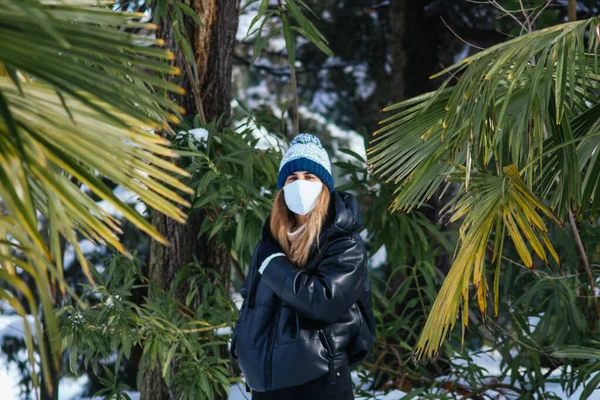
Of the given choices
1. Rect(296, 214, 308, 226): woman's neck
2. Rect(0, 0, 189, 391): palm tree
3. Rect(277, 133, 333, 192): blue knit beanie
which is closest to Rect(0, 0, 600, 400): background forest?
Rect(0, 0, 189, 391): palm tree

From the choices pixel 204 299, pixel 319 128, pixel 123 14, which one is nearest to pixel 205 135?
pixel 204 299

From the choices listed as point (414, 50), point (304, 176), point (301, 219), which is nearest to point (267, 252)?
point (301, 219)

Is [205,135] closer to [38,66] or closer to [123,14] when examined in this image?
[123,14]

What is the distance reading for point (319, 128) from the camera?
25.2 ft

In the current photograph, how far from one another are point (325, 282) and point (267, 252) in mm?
226

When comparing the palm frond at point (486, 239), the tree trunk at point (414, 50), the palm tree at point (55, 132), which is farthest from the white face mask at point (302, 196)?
the tree trunk at point (414, 50)

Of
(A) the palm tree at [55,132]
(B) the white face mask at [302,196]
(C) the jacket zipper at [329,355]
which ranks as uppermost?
(A) the palm tree at [55,132]

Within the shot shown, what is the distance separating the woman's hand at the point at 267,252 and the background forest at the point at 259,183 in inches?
13.2

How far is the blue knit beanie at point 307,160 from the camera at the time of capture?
2.33 metres

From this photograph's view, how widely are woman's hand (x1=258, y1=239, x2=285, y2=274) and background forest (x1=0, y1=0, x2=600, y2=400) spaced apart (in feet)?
1.10

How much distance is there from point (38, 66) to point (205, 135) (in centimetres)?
228

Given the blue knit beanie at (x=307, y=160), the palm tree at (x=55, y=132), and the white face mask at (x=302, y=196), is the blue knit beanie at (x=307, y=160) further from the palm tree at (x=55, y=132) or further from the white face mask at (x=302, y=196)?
the palm tree at (x=55, y=132)

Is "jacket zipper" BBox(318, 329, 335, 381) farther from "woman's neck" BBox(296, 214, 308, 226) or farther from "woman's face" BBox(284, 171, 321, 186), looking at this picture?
"woman's face" BBox(284, 171, 321, 186)

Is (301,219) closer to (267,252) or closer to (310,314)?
(267,252)
